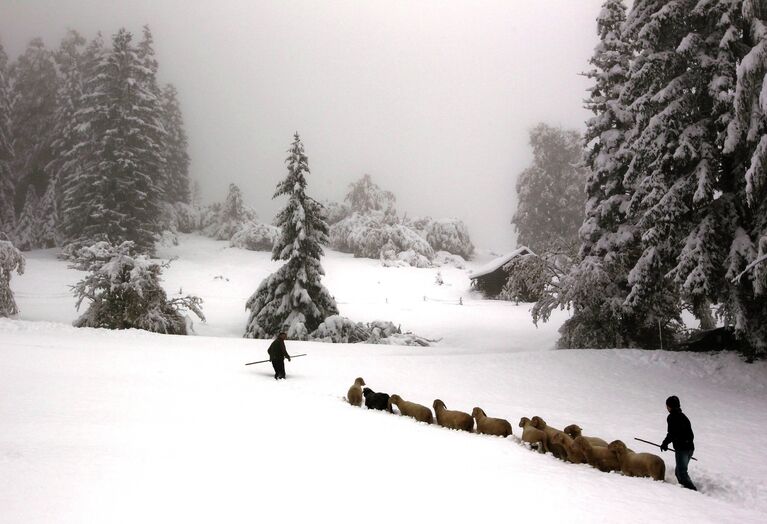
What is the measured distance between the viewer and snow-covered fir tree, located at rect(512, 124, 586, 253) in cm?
4184

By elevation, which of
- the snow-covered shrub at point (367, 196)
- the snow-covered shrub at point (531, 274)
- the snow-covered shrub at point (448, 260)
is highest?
the snow-covered shrub at point (367, 196)

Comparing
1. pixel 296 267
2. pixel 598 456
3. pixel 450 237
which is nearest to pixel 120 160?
pixel 296 267

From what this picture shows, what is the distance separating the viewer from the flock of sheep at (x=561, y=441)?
633cm

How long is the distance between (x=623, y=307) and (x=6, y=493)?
1599 centimetres

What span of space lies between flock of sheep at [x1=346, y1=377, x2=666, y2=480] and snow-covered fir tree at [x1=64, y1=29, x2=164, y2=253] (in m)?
28.8

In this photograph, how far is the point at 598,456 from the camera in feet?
21.4

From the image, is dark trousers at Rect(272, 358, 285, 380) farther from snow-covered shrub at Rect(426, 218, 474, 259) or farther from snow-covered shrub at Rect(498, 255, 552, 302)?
snow-covered shrub at Rect(426, 218, 474, 259)

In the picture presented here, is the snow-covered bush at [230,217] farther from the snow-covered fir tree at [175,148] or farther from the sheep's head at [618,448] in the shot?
the sheep's head at [618,448]

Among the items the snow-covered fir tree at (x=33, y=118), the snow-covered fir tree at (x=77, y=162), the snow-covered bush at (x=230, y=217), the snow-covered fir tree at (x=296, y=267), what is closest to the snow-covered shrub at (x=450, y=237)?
the snow-covered bush at (x=230, y=217)

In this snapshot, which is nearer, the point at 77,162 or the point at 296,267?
the point at 296,267

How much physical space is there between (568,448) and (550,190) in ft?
128

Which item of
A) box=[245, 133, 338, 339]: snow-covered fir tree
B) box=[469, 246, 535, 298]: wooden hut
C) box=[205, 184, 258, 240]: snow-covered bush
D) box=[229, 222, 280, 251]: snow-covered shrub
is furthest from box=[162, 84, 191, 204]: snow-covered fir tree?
box=[469, 246, 535, 298]: wooden hut

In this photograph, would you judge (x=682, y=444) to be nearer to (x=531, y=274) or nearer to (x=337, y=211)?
(x=531, y=274)

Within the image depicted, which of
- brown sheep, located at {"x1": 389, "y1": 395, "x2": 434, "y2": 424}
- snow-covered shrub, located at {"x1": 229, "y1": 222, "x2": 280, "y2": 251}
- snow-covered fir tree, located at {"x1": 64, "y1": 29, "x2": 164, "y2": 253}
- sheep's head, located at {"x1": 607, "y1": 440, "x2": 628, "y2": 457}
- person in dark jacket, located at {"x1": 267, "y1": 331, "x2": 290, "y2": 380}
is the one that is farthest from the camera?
snow-covered shrub, located at {"x1": 229, "y1": 222, "x2": 280, "y2": 251}
